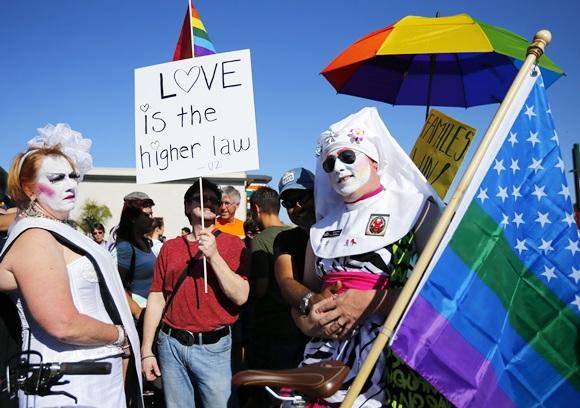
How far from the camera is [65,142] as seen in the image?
278cm

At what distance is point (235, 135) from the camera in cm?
347

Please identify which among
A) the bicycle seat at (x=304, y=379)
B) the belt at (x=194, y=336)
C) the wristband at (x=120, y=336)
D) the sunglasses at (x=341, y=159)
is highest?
the sunglasses at (x=341, y=159)

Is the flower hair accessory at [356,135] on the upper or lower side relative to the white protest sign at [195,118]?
lower

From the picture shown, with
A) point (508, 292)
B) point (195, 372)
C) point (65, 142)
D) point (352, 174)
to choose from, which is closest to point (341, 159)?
point (352, 174)

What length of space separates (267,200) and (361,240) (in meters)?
1.99

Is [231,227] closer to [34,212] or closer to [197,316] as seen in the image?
[197,316]

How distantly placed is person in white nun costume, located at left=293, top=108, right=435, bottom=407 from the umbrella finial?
71 cm

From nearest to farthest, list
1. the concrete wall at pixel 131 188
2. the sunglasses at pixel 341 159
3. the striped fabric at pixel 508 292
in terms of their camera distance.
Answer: the striped fabric at pixel 508 292
the sunglasses at pixel 341 159
the concrete wall at pixel 131 188

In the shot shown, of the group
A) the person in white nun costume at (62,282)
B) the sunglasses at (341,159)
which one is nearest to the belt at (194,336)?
the person in white nun costume at (62,282)

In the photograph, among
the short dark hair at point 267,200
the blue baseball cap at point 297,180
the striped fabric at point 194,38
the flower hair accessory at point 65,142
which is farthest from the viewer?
the short dark hair at point 267,200

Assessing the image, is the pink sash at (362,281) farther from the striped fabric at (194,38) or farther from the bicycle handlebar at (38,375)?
the striped fabric at (194,38)

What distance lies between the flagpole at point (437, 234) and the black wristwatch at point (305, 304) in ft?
1.70

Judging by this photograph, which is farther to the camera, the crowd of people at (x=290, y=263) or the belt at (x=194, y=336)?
the belt at (x=194, y=336)

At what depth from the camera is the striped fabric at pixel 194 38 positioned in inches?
152
